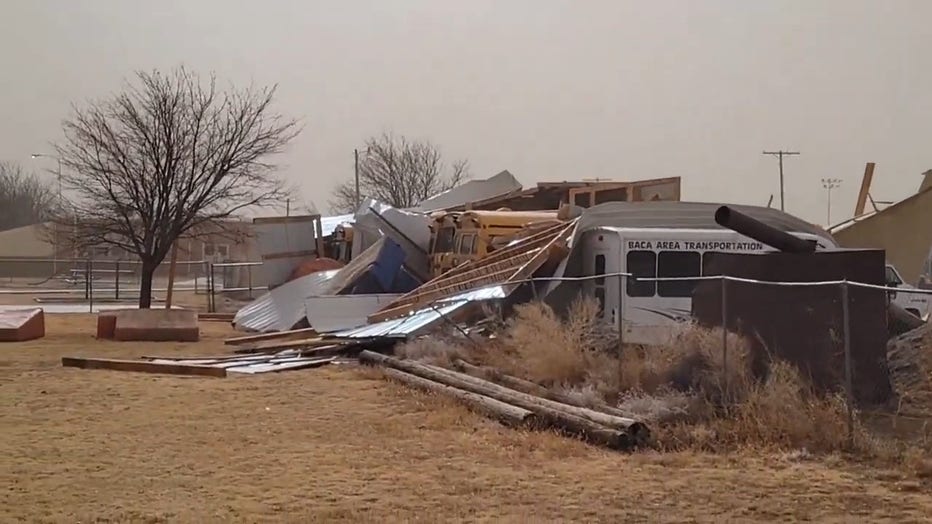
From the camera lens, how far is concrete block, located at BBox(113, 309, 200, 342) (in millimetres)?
24266

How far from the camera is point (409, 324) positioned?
18.9 m

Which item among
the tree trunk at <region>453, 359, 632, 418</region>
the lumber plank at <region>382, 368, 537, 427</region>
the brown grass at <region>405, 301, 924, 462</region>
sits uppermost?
the brown grass at <region>405, 301, 924, 462</region>

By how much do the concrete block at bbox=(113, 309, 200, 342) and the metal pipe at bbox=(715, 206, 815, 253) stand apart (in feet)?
49.8

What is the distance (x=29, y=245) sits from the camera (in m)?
83.8

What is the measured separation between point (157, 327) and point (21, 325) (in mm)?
3133

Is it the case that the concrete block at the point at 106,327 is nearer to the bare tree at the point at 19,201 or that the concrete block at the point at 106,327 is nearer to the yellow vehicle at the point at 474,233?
the yellow vehicle at the point at 474,233

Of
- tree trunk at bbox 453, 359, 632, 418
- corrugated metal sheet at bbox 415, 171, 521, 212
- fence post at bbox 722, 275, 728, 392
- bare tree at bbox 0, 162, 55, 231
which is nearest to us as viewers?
fence post at bbox 722, 275, 728, 392

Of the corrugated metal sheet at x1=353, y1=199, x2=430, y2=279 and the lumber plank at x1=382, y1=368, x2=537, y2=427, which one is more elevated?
the corrugated metal sheet at x1=353, y1=199, x2=430, y2=279

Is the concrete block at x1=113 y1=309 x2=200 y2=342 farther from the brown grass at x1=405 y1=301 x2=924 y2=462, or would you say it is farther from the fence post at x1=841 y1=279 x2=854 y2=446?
the fence post at x1=841 y1=279 x2=854 y2=446

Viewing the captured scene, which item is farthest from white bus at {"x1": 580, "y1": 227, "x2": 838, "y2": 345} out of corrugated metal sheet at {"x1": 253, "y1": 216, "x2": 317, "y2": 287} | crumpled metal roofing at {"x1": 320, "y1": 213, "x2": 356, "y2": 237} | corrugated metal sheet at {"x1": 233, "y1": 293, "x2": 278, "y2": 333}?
crumpled metal roofing at {"x1": 320, "y1": 213, "x2": 356, "y2": 237}

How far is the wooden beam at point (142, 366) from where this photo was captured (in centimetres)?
1709

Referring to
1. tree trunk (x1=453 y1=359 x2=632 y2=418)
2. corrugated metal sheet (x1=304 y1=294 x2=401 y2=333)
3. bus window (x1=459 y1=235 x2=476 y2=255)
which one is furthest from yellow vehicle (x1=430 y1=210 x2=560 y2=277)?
tree trunk (x1=453 y1=359 x2=632 y2=418)

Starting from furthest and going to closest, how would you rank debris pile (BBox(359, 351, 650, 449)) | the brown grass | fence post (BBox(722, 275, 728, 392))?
fence post (BBox(722, 275, 728, 392)), debris pile (BBox(359, 351, 650, 449)), the brown grass

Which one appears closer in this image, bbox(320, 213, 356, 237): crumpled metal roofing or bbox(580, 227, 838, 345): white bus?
bbox(580, 227, 838, 345): white bus
